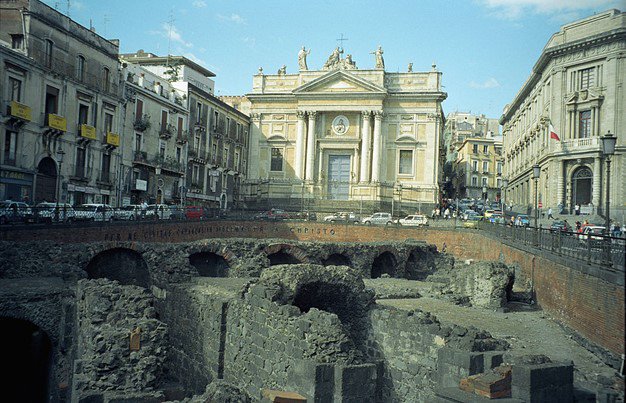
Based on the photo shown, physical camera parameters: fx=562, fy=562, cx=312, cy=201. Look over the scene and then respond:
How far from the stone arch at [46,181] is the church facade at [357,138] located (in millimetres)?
22211

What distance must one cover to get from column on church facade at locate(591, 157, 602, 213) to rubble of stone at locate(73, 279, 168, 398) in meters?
33.1

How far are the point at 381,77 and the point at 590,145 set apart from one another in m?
20.9

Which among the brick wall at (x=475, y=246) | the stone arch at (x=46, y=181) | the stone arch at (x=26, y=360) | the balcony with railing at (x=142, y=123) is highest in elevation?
the balcony with railing at (x=142, y=123)

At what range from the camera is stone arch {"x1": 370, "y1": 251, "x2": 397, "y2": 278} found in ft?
107

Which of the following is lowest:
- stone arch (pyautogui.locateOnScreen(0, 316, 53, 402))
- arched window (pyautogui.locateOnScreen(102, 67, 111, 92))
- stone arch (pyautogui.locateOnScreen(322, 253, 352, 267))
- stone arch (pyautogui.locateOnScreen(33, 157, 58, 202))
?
stone arch (pyautogui.locateOnScreen(0, 316, 53, 402))

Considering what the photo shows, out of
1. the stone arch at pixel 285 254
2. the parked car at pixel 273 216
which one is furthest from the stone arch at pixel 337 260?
the parked car at pixel 273 216

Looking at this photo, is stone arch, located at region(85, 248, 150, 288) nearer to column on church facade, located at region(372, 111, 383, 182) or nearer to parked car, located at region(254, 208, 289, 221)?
parked car, located at region(254, 208, 289, 221)

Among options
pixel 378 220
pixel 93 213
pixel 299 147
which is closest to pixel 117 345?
pixel 93 213

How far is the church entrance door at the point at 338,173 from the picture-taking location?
54.2 meters

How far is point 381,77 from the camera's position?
2095 inches

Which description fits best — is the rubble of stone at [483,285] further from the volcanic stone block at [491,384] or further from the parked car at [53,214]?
the parked car at [53,214]

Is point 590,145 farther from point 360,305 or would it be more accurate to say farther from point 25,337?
point 25,337

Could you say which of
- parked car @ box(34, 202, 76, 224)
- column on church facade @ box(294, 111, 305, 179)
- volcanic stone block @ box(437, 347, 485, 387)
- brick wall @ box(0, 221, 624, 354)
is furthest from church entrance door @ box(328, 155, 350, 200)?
volcanic stone block @ box(437, 347, 485, 387)

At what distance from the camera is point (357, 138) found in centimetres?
5412
